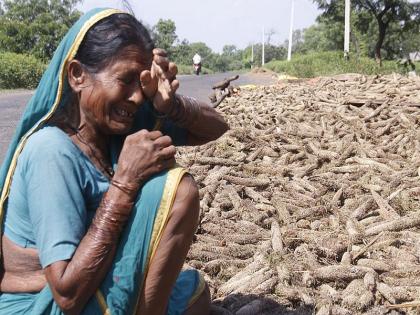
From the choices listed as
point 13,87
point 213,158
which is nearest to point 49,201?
point 213,158

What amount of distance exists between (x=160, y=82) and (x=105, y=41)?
0.26 metres

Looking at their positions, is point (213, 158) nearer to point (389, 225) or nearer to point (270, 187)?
point (270, 187)

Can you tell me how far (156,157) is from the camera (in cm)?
165

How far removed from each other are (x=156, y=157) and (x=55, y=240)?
15.2 inches

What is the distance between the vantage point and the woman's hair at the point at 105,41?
5.47 ft

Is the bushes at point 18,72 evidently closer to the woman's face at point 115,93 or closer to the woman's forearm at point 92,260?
the woman's face at point 115,93

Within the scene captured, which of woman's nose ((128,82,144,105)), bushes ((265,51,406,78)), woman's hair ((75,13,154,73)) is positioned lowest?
woman's nose ((128,82,144,105))

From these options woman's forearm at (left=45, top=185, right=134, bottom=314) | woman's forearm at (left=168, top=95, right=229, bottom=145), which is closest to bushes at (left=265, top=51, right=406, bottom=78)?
woman's forearm at (left=168, top=95, right=229, bottom=145)

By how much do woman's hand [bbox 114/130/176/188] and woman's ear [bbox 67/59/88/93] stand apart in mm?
242

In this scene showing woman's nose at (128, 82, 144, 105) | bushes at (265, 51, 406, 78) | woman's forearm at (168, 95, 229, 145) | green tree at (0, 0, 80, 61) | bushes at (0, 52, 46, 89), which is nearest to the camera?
woman's nose at (128, 82, 144, 105)

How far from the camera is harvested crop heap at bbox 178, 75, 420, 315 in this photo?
282 cm

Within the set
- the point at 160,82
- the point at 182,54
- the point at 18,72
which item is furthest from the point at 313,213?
the point at 182,54

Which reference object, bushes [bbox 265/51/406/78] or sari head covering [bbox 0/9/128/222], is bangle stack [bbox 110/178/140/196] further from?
bushes [bbox 265/51/406/78]

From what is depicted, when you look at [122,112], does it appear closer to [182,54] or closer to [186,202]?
[186,202]
